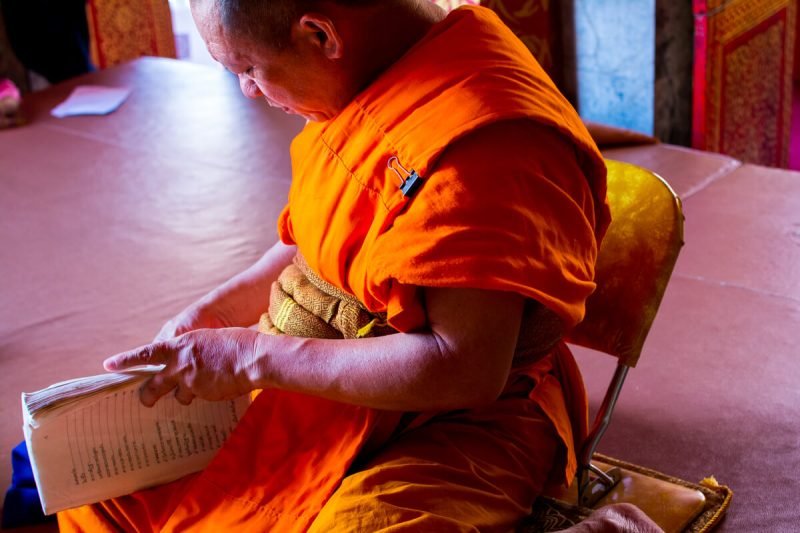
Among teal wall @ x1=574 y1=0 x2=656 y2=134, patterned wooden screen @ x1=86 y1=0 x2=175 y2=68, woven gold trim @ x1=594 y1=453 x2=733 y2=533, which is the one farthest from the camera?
patterned wooden screen @ x1=86 y1=0 x2=175 y2=68

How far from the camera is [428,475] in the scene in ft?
3.75

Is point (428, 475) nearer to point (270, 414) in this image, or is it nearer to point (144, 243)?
point (270, 414)

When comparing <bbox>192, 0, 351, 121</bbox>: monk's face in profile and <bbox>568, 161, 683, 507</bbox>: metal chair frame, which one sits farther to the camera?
<bbox>568, 161, 683, 507</bbox>: metal chair frame

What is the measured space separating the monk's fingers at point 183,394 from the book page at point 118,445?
0.08 feet

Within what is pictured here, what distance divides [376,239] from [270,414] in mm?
310

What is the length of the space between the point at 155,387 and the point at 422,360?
0.36 meters

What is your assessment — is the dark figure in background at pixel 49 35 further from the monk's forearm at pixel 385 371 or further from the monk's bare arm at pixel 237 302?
the monk's forearm at pixel 385 371

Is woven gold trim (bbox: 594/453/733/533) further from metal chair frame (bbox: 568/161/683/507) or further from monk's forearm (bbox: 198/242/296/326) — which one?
monk's forearm (bbox: 198/242/296/326)

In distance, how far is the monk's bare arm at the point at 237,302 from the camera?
1.47 meters

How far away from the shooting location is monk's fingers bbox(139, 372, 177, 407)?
1184 millimetres

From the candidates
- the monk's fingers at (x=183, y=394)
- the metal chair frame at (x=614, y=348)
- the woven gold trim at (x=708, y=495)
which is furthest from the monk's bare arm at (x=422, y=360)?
the woven gold trim at (x=708, y=495)

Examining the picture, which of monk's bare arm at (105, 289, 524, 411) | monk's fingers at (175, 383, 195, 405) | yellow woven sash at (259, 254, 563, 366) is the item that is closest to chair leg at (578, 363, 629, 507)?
yellow woven sash at (259, 254, 563, 366)

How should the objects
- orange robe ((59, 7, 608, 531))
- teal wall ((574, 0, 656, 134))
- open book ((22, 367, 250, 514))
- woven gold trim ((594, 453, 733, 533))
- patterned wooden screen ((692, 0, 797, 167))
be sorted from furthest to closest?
teal wall ((574, 0, 656, 134)), patterned wooden screen ((692, 0, 797, 167)), woven gold trim ((594, 453, 733, 533)), open book ((22, 367, 250, 514)), orange robe ((59, 7, 608, 531))

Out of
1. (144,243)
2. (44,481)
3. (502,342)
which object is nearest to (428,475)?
(502,342)
